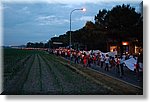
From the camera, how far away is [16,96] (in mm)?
10891

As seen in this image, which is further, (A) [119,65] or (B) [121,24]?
(A) [119,65]

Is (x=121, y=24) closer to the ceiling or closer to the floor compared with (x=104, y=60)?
closer to the ceiling

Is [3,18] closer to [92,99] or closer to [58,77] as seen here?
[92,99]

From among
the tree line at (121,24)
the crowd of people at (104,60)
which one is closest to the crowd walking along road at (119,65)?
the crowd of people at (104,60)

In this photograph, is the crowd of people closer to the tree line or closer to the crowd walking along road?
the crowd walking along road

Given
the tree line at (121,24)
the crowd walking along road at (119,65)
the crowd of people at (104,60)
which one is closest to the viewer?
the tree line at (121,24)

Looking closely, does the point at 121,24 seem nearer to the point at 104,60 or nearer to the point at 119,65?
the point at 119,65

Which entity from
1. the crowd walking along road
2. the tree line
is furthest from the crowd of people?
the tree line

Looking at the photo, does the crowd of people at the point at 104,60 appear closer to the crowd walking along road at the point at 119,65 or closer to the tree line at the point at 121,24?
the crowd walking along road at the point at 119,65

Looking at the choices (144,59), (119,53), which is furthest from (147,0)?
(119,53)

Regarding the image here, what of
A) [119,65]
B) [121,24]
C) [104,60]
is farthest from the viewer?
[104,60]

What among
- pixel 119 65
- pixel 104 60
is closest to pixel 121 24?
pixel 119 65

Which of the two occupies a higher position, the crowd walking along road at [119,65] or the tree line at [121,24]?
the tree line at [121,24]

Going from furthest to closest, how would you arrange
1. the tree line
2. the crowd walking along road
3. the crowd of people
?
1. the crowd of people
2. the crowd walking along road
3. the tree line
